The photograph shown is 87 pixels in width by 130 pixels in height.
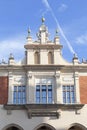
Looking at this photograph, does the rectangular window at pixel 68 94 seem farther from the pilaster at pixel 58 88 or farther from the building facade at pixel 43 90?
the pilaster at pixel 58 88

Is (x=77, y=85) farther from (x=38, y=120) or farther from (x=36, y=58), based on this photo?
(x=38, y=120)

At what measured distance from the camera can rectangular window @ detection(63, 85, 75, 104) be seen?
36.3m

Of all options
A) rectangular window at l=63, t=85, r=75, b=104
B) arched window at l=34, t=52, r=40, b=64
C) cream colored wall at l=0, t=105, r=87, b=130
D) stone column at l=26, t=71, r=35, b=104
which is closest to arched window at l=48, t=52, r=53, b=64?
arched window at l=34, t=52, r=40, b=64

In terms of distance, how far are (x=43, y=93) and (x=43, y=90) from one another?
32 cm

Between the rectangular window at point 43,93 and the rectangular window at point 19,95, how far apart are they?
137 cm

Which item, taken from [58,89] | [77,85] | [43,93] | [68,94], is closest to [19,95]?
[43,93]

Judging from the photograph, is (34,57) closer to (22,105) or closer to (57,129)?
(22,105)

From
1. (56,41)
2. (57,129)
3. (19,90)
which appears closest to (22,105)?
(19,90)

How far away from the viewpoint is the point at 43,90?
36.6 metres

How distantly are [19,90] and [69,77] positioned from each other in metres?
5.15

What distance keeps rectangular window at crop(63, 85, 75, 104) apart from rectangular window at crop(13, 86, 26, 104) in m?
3.98

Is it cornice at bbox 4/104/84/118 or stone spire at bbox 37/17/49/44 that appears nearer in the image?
cornice at bbox 4/104/84/118

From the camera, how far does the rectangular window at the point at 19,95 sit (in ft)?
119

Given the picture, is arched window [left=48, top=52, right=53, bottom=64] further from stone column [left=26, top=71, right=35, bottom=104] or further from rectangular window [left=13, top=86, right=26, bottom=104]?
rectangular window [left=13, top=86, right=26, bottom=104]
